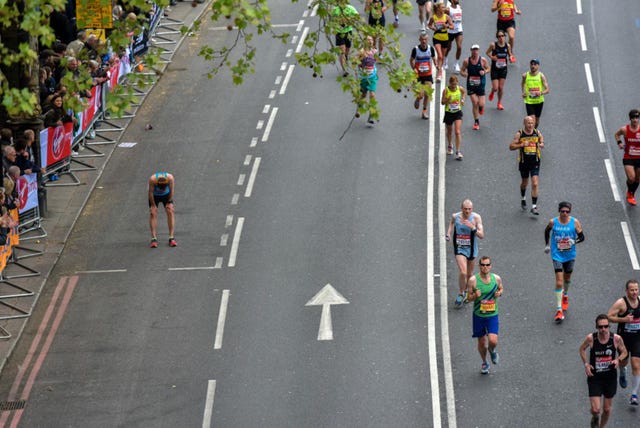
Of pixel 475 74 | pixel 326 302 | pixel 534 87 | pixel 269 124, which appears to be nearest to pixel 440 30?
pixel 475 74

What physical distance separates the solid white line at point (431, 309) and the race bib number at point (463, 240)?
1.00 m

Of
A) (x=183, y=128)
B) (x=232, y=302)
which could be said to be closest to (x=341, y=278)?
(x=232, y=302)

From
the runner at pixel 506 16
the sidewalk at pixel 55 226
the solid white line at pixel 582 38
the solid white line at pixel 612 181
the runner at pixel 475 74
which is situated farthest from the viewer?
the solid white line at pixel 582 38

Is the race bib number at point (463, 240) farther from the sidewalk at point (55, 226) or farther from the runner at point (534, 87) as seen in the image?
the runner at point (534, 87)

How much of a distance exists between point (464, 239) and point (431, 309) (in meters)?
1.25

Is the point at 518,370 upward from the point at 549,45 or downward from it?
downward

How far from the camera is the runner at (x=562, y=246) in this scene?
21656 millimetres

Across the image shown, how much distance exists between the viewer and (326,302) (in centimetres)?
2281

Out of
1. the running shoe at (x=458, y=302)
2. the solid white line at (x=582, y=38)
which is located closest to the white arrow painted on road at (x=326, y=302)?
the running shoe at (x=458, y=302)

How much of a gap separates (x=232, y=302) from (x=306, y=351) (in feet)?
7.07

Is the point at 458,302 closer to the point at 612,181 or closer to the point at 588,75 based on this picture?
the point at 612,181

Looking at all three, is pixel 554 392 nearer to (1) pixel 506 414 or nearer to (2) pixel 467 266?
(1) pixel 506 414

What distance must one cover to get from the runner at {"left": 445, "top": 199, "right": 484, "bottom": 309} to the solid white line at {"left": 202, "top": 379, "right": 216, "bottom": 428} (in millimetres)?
4435

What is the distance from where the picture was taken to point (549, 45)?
34781mm
